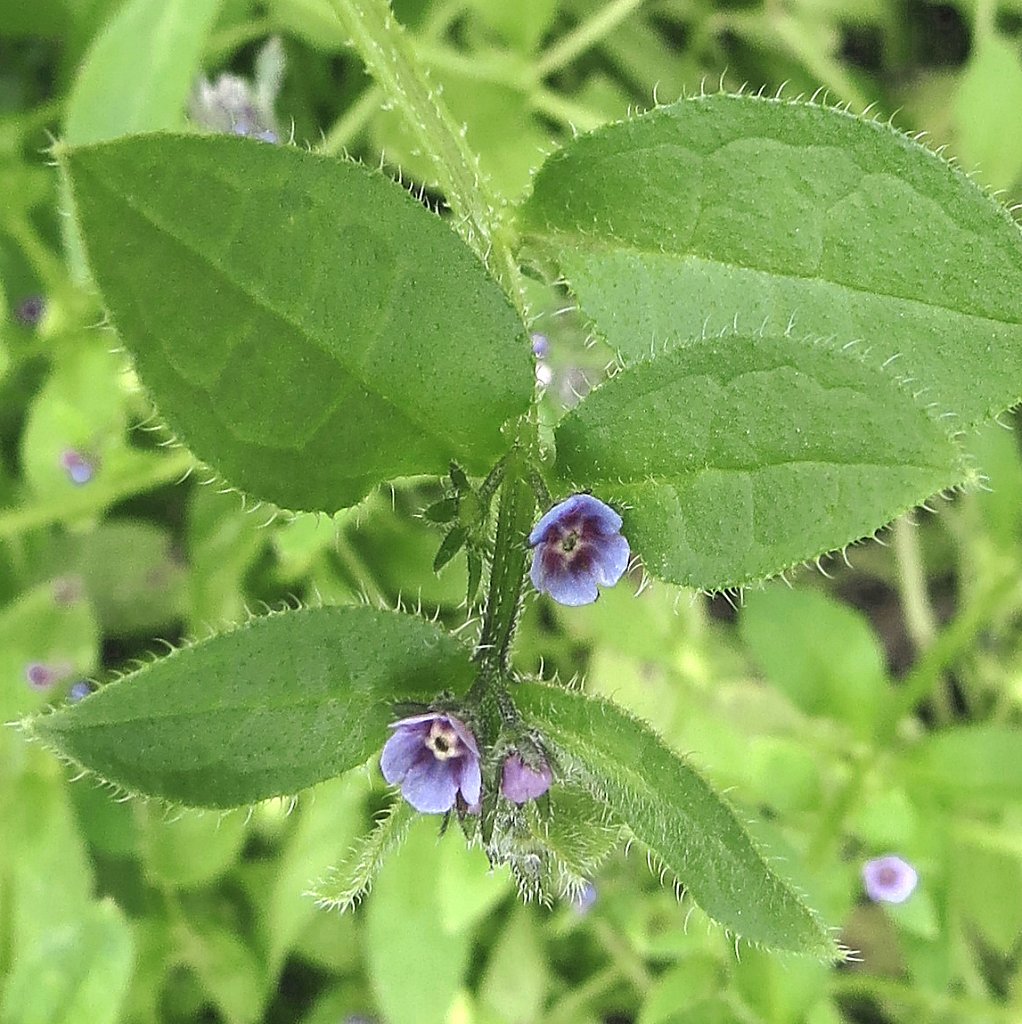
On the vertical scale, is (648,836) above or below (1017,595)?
above

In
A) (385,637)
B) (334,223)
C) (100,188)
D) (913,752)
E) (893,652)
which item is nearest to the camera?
(100,188)

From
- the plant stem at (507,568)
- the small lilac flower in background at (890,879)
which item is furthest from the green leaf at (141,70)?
the small lilac flower in background at (890,879)

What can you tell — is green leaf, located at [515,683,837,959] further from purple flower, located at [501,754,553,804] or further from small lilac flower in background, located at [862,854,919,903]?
small lilac flower in background, located at [862,854,919,903]

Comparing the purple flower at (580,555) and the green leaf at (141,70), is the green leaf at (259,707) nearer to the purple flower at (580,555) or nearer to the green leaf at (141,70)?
the purple flower at (580,555)

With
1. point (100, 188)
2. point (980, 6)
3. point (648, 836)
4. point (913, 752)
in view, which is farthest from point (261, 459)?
point (980, 6)

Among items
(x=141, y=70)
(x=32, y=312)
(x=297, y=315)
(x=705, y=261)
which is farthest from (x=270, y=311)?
(x=32, y=312)

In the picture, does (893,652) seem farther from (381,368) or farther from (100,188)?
(100,188)

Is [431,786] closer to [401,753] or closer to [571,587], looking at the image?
[401,753]
